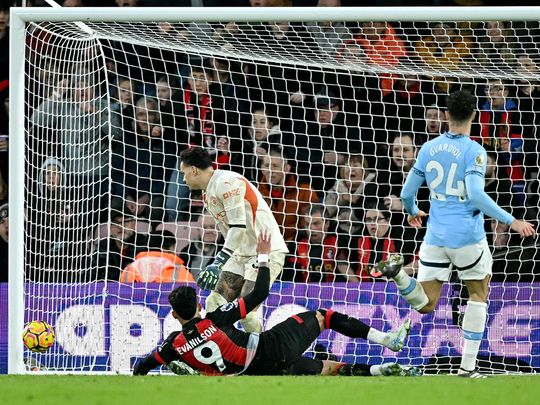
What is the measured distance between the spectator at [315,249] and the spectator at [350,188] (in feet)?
0.48

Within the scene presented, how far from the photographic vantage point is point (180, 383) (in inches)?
289

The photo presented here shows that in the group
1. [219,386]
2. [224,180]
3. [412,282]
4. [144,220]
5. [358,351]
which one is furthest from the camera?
[144,220]

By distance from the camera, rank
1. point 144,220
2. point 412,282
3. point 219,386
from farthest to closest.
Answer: point 144,220, point 412,282, point 219,386

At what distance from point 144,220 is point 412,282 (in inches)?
159

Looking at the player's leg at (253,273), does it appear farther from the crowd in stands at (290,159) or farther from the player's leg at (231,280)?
the crowd in stands at (290,159)

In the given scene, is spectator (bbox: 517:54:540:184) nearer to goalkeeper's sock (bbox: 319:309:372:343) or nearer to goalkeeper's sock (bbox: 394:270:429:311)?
goalkeeper's sock (bbox: 394:270:429:311)

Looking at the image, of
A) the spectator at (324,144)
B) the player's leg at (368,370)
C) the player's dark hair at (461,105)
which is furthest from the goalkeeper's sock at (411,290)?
the spectator at (324,144)

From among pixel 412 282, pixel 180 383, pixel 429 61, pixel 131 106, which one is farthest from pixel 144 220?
pixel 180 383

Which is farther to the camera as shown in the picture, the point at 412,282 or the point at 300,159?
the point at 300,159

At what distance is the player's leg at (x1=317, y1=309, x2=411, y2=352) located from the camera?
8977 mm

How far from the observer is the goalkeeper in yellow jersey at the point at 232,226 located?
9.38 meters

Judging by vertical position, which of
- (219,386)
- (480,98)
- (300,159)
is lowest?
(219,386)

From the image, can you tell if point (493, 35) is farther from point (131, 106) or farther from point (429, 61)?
point (131, 106)

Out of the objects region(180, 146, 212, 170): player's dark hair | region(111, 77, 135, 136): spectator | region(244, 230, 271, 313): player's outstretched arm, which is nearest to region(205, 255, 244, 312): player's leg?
region(180, 146, 212, 170): player's dark hair
